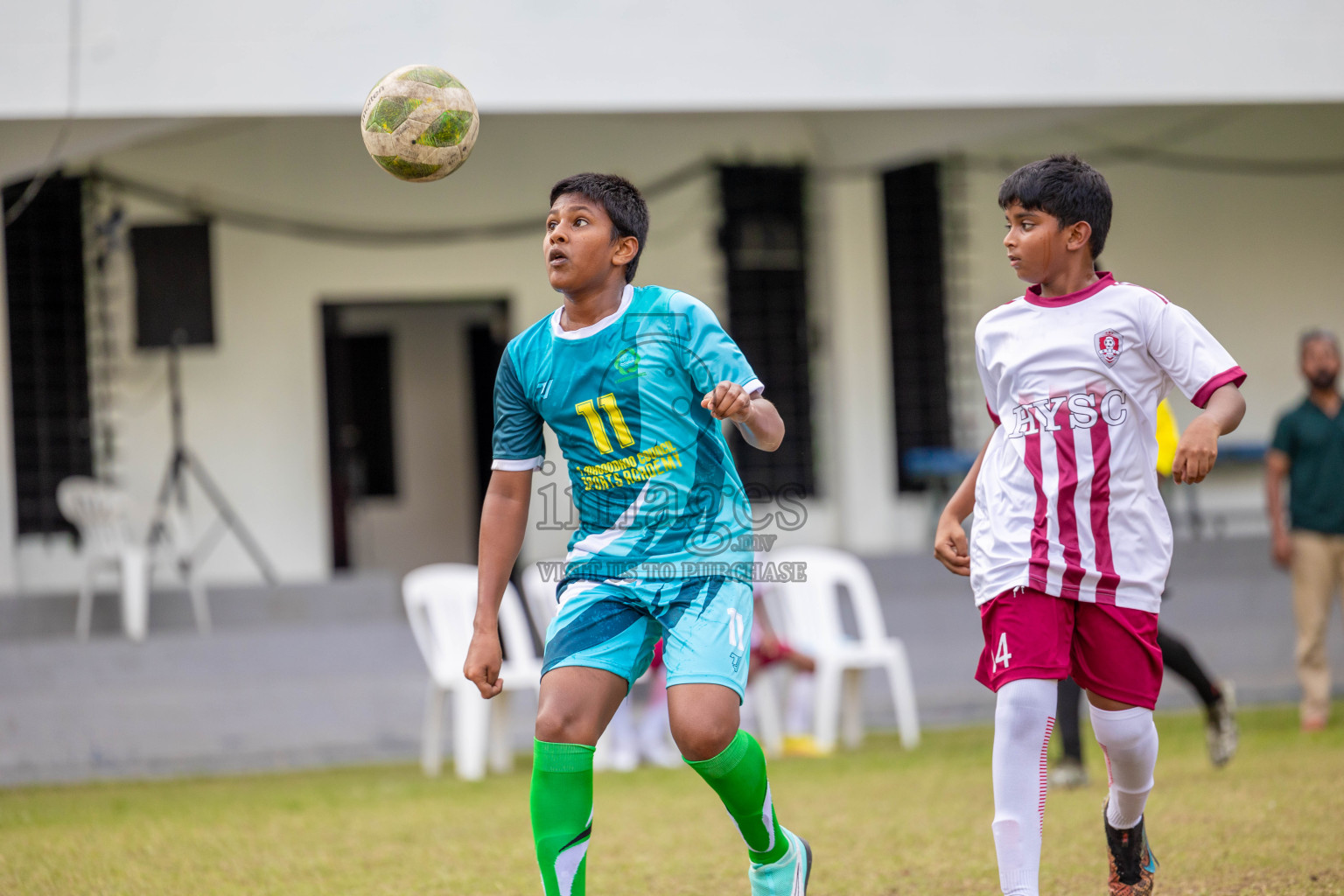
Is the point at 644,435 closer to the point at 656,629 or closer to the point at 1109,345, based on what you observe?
the point at 656,629

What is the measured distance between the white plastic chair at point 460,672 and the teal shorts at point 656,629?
4.03m

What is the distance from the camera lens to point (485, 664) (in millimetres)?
3504

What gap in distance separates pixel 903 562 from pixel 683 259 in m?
3.01

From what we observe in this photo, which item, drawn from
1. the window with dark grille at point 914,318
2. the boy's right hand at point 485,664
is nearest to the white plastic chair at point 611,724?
the boy's right hand at point 485,664

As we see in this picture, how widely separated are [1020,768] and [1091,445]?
755 mm

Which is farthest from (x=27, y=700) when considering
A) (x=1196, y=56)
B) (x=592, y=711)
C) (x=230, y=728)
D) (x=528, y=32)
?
(x=1196, y=56)

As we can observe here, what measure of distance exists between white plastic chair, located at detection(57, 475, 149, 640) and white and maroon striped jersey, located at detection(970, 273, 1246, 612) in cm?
758

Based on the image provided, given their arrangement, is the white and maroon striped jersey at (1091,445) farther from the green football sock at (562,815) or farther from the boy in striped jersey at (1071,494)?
the green football sock at (562,815)

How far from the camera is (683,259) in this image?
11.9 meters

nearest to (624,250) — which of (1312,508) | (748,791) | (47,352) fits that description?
(748,791)

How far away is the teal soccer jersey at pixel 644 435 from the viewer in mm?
3510

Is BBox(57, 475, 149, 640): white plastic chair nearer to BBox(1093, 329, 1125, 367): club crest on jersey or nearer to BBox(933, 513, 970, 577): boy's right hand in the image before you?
BBox(933, 513, 970, 577): boy's right hand

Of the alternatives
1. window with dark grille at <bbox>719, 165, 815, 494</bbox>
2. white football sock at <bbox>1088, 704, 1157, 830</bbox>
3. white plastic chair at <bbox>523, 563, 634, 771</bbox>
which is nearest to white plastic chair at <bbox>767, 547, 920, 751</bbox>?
white plastic chair at <bbox>523, 563, 634, 771</bbox>

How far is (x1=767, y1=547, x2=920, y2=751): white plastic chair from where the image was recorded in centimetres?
796
